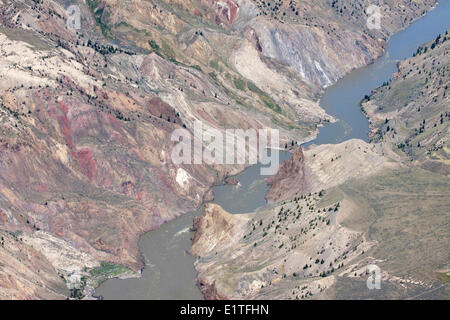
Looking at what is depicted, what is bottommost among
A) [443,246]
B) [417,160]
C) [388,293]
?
[388,293]

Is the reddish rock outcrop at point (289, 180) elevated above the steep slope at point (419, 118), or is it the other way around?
the steep slope at point (419, 118)

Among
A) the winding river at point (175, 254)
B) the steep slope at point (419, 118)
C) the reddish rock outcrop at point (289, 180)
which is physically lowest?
the winding river at point (175, 254)

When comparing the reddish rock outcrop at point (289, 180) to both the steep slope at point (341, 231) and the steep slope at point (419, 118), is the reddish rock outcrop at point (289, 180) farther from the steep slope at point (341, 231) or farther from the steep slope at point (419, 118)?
the steep slope at point (419, 118)

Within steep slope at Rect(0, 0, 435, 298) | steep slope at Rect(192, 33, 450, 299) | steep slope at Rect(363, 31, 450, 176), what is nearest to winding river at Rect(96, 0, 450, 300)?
steep slope at Rect(0, 0, 435, 298)

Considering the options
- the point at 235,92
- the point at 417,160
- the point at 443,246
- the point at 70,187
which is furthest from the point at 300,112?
the point at 443,246

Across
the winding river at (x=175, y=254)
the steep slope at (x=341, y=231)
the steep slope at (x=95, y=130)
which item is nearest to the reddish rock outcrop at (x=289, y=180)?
the steep slope at (x=341, y=231)

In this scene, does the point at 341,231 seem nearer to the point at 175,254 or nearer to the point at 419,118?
the point at 175,254

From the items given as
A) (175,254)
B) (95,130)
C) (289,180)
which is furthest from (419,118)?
(175,254)

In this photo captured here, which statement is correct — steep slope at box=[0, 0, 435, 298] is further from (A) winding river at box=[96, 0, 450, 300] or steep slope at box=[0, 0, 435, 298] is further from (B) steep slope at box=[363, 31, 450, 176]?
(B) steep slope at box=[363, 31, 450, 176]

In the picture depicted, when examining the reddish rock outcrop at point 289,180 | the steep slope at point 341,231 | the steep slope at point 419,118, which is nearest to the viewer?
the steep slope at point 341,231

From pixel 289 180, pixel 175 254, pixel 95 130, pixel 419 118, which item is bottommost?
pixel 175 254

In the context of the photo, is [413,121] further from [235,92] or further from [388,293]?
[388,293]
